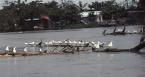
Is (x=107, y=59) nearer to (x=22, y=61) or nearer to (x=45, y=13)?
(x=22, y=61)

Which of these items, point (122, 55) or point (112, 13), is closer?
point (122, 55)

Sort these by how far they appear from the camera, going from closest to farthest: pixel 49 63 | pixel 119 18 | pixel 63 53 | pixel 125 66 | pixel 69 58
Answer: pixel 125 66
pixel 49 63
pixel 69 58
pixel 63 53
pixel 119 18

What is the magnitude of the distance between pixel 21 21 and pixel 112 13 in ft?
92.4

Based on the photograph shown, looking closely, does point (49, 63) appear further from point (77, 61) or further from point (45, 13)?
point (45, 13)

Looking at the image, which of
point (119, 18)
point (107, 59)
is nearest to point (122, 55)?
point (107, 59)

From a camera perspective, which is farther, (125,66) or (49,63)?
(49,63)

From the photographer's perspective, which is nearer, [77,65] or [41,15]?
[77,65]

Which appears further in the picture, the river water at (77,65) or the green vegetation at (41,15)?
the green vegetation at (41,15)

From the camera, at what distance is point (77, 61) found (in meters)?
38.6

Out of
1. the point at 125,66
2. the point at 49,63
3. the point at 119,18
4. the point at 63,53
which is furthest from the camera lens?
the point at 119,18

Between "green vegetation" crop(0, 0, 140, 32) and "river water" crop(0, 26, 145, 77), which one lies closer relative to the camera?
"river water" crop(0, 26, 145, 77)

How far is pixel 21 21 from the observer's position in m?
152

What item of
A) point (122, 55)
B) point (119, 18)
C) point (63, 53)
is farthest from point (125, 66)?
point (119, 18)

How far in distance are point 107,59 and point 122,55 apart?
9.96ft
